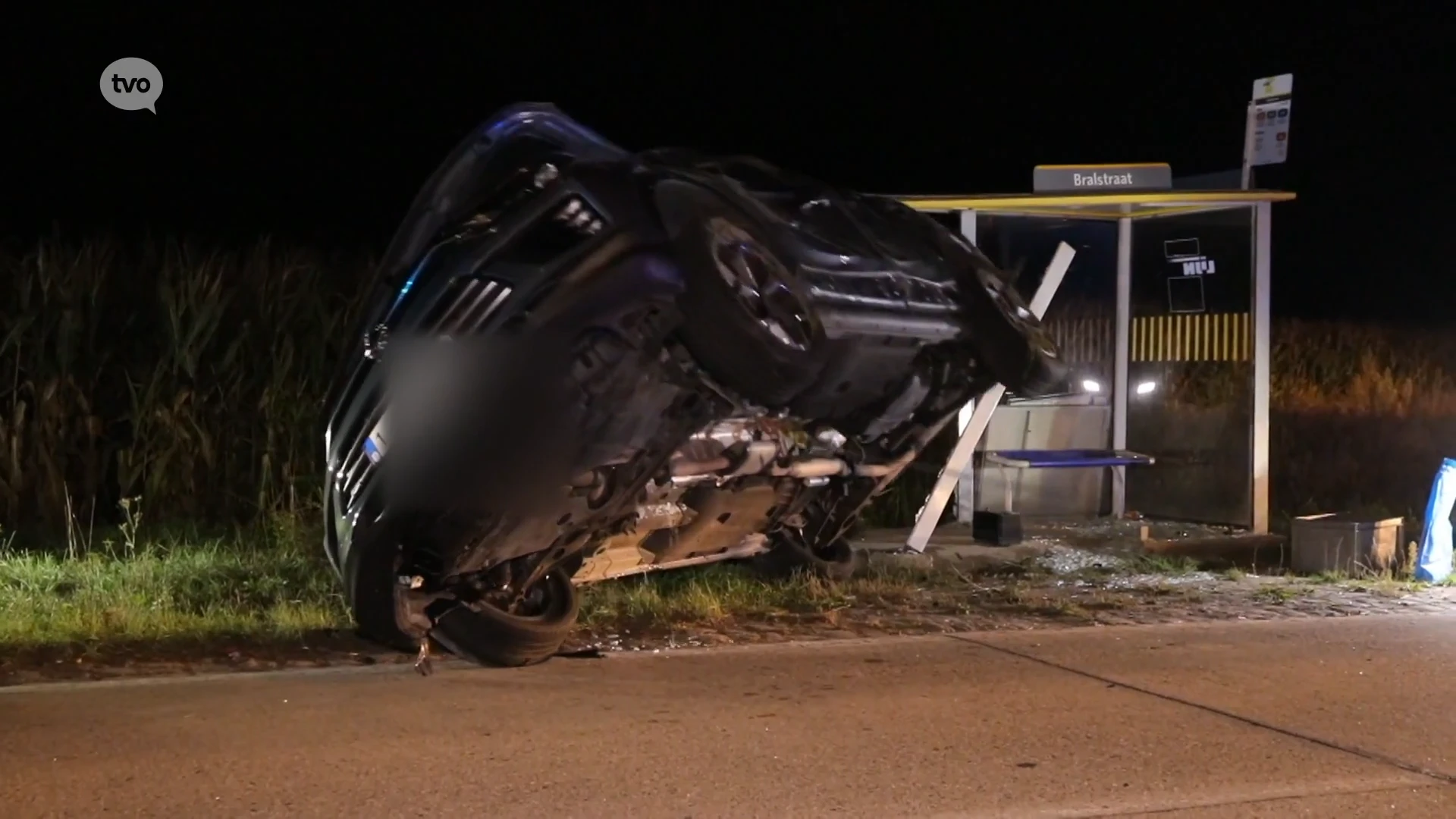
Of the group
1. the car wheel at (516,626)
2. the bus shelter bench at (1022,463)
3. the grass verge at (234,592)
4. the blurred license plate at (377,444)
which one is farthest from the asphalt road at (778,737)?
the bus shelter bench at (1022,463)

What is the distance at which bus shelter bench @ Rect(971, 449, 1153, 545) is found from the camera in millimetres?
11812

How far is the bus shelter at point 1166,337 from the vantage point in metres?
11.7

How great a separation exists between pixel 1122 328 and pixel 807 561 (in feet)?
15.8

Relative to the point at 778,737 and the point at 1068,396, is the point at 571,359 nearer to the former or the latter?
the point at 778,737

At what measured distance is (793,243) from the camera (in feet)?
22.2

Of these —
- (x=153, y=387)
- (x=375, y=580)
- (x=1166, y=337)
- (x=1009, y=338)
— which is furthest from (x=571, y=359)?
(x=1166, y=337)

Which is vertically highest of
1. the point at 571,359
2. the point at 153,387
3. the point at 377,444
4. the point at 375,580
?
the point at 571,359

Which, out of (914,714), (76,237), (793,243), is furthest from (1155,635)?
(76,237)

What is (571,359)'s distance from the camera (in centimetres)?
629

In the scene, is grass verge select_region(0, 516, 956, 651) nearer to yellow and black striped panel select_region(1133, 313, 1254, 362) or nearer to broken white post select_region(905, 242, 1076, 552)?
broken white post select_region(905, 242, 1076, 552)

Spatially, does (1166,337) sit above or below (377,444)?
above

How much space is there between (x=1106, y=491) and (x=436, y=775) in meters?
8.97

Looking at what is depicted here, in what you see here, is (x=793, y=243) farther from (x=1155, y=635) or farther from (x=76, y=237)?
(x=76, y=237)

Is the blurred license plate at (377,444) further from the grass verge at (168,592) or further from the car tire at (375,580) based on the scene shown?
the grass verge at (168,592)
